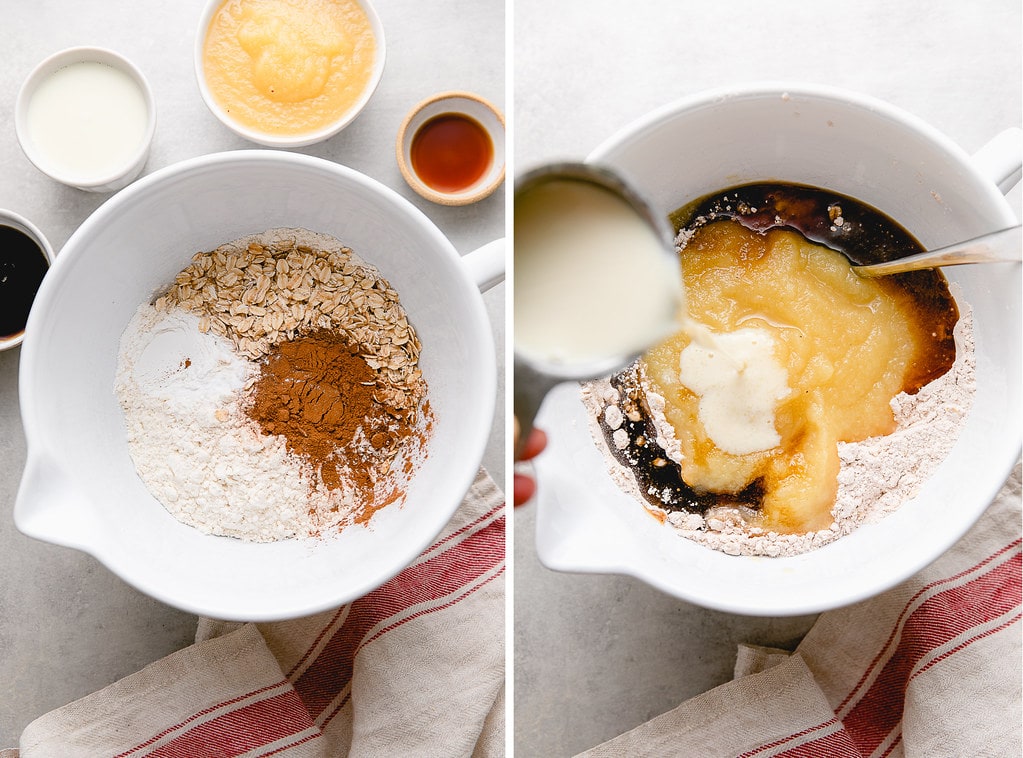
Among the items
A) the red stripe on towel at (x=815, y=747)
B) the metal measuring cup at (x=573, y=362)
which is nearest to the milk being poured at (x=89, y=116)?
the metal measuring cup at (x=573, y=362)

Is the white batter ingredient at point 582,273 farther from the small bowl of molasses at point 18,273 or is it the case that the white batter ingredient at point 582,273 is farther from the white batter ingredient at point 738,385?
the small bowl of molasses at point 18,273

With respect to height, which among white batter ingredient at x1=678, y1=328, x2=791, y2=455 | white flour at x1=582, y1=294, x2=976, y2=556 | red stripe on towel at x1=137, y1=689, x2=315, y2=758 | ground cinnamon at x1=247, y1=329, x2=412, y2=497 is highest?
white batter ingredient at x1=678, y1=328, x2=791, y2=455

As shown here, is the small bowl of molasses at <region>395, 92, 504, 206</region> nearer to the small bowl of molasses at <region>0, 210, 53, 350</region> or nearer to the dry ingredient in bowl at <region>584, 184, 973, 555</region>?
the dry ingredient in bowl at <region>584, 184, 973, 555</region>

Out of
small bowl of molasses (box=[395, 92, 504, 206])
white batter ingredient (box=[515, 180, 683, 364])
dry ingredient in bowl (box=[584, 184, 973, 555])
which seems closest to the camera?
white batter ingredient (box=[515, 180, 683, 364])

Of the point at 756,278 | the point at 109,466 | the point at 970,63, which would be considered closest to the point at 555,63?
the point at 756,278

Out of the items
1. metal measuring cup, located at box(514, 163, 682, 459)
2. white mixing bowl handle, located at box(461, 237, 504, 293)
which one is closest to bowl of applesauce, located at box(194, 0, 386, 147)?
white mixing bowl handle, located at box(461, 237, 504, 293)

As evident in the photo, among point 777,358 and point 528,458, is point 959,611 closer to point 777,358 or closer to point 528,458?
point 777,358

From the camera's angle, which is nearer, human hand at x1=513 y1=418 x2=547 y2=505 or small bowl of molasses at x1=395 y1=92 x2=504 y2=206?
human hand at x1=513 y1=418 x2=547 y2=505
